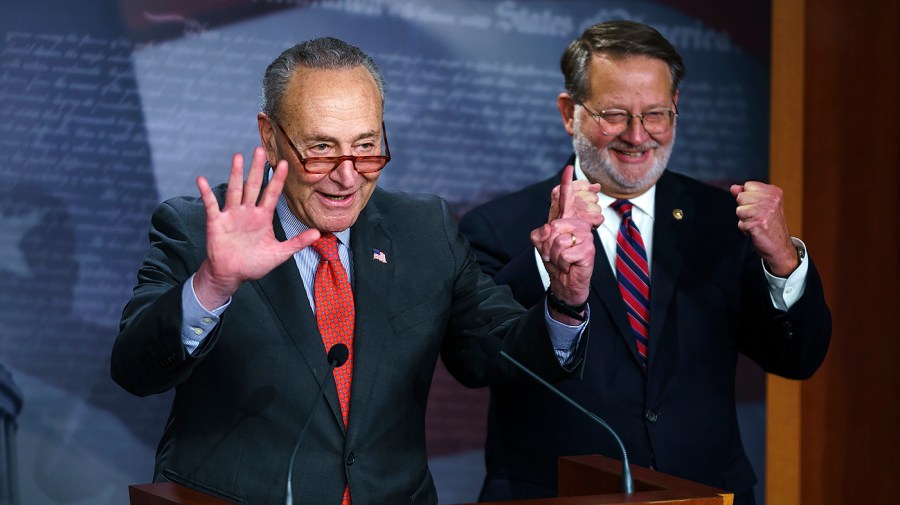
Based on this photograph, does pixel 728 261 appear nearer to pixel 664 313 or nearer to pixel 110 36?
pixel 664 313

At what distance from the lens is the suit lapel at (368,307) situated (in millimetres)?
2176

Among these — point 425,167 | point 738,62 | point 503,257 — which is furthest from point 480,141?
point 503,257

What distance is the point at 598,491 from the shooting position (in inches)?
77.9

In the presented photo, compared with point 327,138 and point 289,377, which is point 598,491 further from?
point 327,138

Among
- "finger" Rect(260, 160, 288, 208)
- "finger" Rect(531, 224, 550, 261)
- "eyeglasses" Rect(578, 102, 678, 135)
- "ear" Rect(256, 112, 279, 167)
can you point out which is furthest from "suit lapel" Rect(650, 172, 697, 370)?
"finger" Rect(260, 160, 288, 208)

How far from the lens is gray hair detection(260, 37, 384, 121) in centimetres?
225

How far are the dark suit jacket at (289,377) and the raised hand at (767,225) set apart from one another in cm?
56

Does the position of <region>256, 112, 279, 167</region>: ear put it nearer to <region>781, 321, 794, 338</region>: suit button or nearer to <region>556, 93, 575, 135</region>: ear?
<region>556, 93, 575, 135</region>: ear

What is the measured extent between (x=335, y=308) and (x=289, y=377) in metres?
0.16

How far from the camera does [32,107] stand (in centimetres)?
353

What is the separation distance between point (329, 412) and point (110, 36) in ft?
Result: 6.37

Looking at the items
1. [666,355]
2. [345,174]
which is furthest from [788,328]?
[345,174]

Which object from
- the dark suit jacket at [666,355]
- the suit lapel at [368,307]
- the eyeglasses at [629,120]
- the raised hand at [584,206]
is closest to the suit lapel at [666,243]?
the dark suit jacket at [666,355]

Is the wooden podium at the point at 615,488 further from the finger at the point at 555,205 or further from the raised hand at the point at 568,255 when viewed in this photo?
the finger at the point at 555,205
